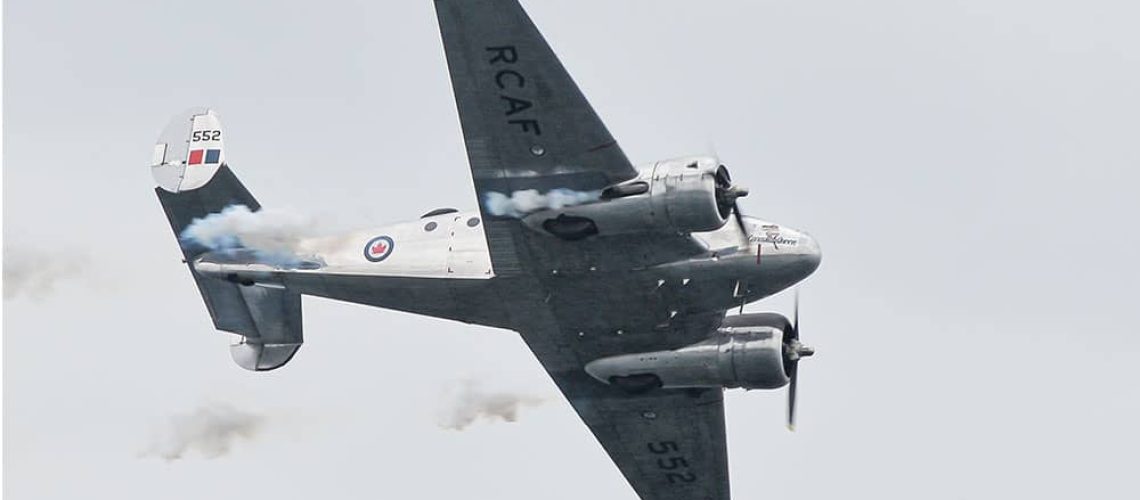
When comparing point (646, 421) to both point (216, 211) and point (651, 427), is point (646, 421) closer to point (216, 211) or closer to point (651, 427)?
point (651, 427)

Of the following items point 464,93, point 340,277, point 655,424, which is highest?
point 464,93

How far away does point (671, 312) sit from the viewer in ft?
181

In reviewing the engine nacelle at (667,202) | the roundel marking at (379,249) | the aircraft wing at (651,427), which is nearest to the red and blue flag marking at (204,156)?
the roundel marking at (379,249)

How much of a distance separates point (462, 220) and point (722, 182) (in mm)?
8119

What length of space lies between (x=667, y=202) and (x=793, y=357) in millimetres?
9263

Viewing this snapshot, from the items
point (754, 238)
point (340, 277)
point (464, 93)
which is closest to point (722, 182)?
point (754, 238)

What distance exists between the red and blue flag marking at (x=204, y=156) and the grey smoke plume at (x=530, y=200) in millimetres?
10583

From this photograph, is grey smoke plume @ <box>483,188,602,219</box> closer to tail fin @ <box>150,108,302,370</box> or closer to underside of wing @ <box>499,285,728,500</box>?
underside of wing @ <box>499,285,728,500</box>

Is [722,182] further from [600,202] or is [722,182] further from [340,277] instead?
[340,277]

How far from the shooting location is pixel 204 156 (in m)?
59.3

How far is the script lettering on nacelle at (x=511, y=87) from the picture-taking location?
49.6 meters

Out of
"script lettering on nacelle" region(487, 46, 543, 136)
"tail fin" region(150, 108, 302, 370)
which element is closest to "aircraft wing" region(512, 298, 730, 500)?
"tail fin" region(150, 108, 302, 370)

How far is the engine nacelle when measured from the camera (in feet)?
165

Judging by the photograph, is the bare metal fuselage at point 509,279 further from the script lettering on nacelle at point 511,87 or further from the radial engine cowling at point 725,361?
the script lettering on nacelle at point 511,87
